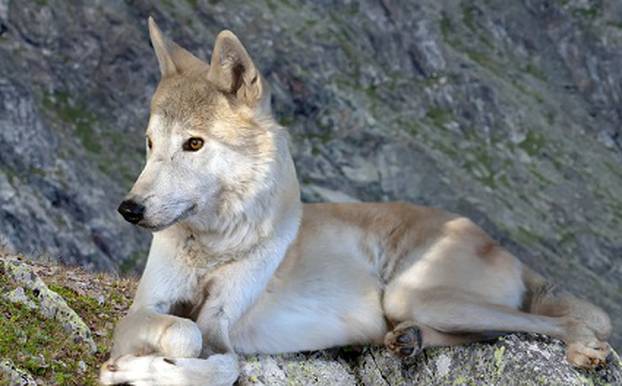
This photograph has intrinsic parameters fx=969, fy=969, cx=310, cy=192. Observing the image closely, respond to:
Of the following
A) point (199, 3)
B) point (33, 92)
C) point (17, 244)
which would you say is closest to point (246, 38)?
point (199, 3)

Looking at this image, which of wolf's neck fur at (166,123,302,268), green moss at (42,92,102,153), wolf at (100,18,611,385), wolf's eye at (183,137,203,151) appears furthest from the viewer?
green moss at (42,92,102,153)

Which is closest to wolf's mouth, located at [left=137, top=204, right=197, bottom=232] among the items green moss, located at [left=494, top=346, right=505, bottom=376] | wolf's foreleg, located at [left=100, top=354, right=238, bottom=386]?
wolf's foreleg, located at [left=100, top=354, right=238, bottom=386]

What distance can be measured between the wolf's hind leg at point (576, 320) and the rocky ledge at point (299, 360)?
0.16 meters

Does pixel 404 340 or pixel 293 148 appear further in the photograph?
pixel 293 148

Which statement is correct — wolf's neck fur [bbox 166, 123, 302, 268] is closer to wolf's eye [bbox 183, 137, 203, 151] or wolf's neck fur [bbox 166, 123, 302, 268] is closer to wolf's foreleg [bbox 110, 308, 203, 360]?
wolf's eye [bbox 183, 137, 203, 151]

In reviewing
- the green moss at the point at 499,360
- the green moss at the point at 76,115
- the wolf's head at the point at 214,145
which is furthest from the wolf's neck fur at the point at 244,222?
the green moss at the point at 76,115

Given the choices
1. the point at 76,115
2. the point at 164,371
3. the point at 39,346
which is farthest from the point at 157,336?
the point at 76,115

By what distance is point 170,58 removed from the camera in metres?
10.5

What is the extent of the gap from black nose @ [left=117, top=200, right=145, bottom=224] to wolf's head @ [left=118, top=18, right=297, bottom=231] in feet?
0.52

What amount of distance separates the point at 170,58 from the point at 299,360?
11.7ft

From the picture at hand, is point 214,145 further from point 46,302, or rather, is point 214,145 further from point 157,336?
point 46,302

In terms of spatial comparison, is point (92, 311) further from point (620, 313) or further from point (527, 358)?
point (620, 313)

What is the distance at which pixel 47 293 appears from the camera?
36.9ft

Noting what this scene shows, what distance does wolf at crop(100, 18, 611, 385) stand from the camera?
30.4ft
